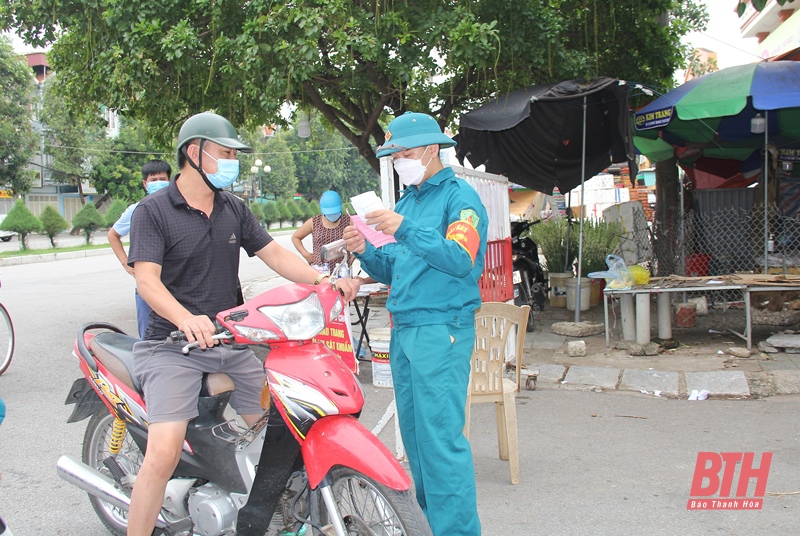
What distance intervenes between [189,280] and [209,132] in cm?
62

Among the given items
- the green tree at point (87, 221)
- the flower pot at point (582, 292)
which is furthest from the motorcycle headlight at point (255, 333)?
the green tree at point (87, 221)

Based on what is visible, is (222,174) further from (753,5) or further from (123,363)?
(753,5)

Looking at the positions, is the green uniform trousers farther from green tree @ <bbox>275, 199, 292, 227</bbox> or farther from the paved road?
green tree @ <bbox>275, 199, 292, 227</bbox>

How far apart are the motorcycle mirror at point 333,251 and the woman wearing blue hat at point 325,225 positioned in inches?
152

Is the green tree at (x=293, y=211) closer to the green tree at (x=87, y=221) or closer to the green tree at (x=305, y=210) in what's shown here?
the green tree at (x=305, y=210)

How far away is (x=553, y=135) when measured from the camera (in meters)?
9.23

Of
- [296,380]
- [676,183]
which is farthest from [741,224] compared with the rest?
[296,380]

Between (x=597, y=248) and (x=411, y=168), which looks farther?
(x=597, y=248)

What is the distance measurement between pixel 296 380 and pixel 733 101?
245 inches

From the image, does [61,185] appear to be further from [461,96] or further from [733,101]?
[733,101]

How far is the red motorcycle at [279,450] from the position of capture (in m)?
2.34

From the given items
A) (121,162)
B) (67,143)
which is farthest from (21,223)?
(121,162)

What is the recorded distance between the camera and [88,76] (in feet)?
27.3

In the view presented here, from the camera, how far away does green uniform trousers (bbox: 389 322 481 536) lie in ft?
9.09
